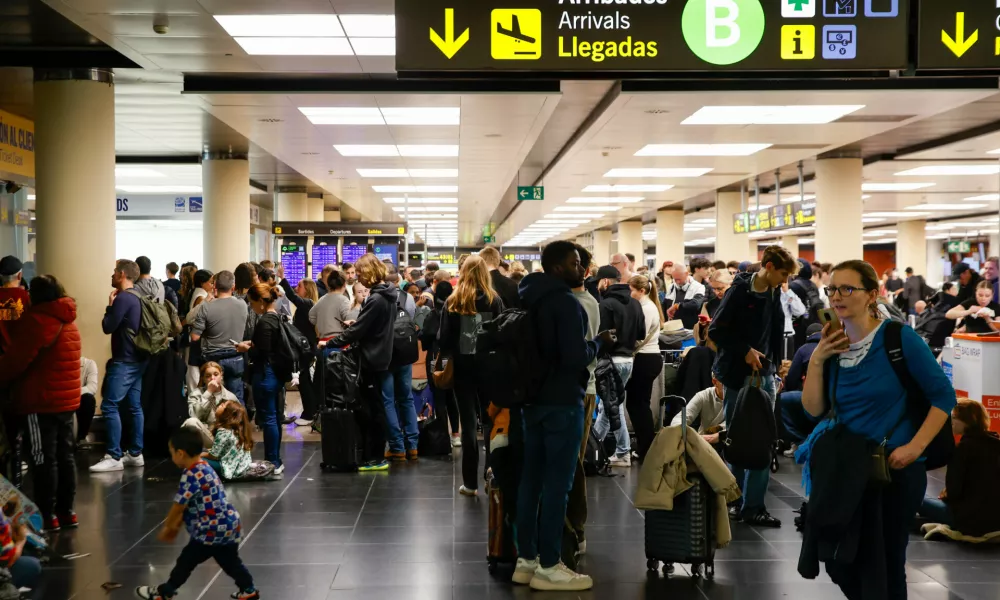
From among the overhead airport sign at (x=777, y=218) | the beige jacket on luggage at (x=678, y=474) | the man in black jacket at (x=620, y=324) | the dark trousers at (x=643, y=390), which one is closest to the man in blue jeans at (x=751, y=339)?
the beige jacket on luggage at (x=678, y=474)

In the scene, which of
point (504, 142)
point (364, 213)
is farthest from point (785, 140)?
point (364, 213)

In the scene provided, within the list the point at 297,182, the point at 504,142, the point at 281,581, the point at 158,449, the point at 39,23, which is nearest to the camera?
the point at 281,581

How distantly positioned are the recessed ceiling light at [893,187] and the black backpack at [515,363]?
1821cm

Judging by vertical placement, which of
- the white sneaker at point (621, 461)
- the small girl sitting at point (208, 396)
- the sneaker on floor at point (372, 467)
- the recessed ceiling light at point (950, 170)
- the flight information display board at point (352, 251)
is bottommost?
the sneaker on floor at point (372, 467)

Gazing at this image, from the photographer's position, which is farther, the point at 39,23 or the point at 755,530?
the point at 39,23

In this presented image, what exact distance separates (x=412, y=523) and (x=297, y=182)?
15.1 m

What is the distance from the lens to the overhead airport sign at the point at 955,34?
565 centimetres

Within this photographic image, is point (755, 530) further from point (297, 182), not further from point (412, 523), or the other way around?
point (297, 182)

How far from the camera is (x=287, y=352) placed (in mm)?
7934

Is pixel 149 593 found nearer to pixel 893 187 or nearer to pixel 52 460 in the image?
pixel 52 460

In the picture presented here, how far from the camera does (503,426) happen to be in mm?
5305

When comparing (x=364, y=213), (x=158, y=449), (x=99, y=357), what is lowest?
(x=158, y=449)

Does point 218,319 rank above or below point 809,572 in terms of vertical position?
above

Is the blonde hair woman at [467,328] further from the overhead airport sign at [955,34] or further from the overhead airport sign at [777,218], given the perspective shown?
the overhead airport sign at [777,218]
